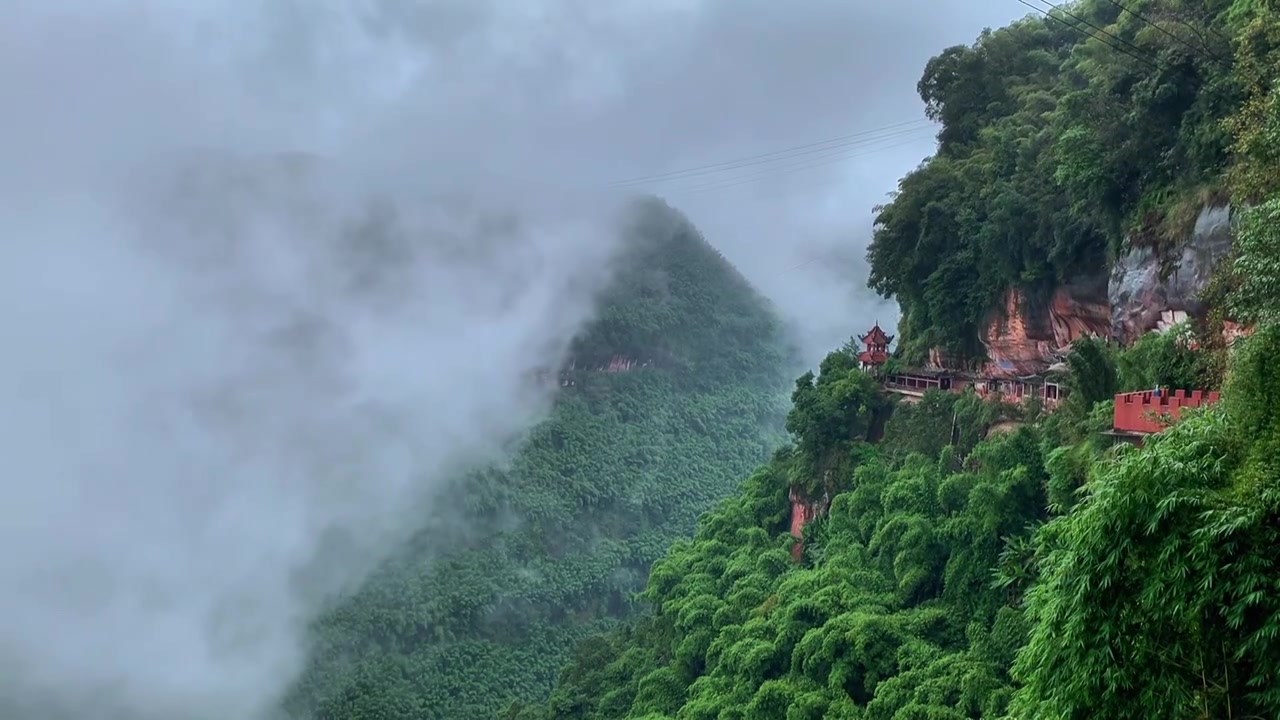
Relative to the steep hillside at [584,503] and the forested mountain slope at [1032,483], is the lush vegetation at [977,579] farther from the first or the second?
the steep hillside at [584,503]

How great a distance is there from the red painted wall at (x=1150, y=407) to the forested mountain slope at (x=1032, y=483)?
44cm

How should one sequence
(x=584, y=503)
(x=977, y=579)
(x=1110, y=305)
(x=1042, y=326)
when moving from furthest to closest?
(x=584, y=503)
(x=1042, y=326)
(x=1110, y=305)
(x=977, y=579)

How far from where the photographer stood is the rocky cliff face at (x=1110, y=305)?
1255 centimetres

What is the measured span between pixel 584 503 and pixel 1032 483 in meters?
33.4

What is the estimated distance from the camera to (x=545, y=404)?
52.1 meters

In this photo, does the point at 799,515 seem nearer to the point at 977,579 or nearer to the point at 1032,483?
the point at 977,579

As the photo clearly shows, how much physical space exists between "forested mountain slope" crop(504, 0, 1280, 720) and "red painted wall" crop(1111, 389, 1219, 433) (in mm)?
442

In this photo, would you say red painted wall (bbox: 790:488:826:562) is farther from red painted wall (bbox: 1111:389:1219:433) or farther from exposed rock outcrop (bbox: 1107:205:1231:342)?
red painted wall (bbox: 1111:389:1219:433)

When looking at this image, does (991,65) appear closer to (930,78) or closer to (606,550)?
(930,78)

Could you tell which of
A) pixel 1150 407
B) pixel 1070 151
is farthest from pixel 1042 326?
pixel 1150 407

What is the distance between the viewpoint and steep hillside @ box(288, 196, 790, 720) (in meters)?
34.4

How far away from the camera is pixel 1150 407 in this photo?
435 inches

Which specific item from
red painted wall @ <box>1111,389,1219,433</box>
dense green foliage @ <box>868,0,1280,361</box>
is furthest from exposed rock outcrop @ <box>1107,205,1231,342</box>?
red painted wall @ <box>1111,389,1219,433</box>

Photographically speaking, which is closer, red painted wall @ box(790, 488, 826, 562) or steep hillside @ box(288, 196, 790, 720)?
red painted wall @ box(790, 488, 826, 562)
